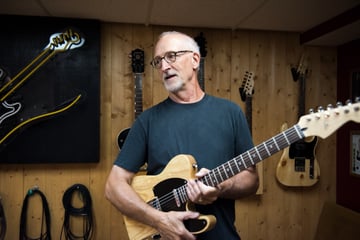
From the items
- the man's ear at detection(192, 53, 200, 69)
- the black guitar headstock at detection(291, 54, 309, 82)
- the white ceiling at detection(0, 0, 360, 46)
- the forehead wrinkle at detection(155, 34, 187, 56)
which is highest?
the white ceiling at detection(0, 0, 360, 46)

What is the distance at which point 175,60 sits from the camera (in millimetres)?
1319

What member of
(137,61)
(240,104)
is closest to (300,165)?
(240,104)

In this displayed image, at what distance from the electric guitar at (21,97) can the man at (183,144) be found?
4.17ft

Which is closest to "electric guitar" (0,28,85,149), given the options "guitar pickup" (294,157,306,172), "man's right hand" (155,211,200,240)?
"man's right hand" (155,211,200,240)

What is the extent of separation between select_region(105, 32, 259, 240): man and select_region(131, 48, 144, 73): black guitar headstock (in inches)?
44.8

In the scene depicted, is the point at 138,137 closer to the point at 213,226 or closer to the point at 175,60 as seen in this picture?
the point at 175,60

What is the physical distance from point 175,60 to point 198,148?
0.41 metres

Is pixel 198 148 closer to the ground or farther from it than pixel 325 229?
farther from it

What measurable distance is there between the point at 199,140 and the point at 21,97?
5.77 feet

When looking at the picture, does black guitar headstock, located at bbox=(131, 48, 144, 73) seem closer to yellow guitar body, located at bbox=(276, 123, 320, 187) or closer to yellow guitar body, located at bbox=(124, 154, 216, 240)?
yellow guitar body, located at bbox=(124, 154, 216, 240)

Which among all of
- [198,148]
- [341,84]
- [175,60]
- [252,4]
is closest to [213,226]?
[198,148]

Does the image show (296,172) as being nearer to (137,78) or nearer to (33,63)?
(137,78)

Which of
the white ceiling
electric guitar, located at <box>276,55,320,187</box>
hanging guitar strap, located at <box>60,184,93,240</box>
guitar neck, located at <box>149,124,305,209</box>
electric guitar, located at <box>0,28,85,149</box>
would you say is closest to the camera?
guitar neck, located at <box>149,124,305,209</box>

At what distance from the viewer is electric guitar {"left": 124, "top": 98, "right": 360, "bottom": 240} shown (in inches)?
38.3
